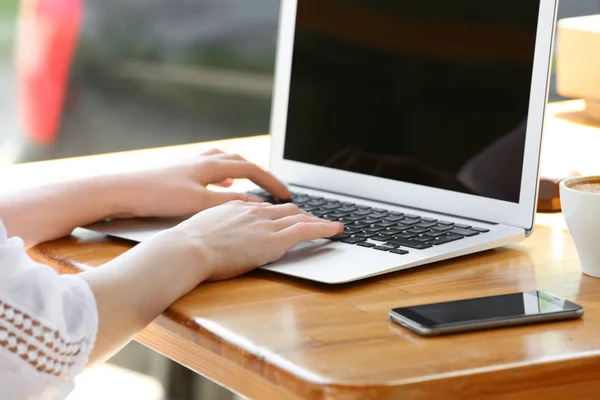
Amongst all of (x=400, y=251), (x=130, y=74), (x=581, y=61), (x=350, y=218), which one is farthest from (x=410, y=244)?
(x=130, y=74)

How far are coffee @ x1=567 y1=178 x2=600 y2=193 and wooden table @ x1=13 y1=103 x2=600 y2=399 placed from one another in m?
0.08

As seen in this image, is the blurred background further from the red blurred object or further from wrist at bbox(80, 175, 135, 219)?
wrist at bbox(80, 175, 135, 219)

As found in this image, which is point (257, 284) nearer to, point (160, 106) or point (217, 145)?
point (217, 145)

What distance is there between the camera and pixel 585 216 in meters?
0.89

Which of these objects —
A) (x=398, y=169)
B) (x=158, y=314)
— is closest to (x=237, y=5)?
(x=398, y=169)

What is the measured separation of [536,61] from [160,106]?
3.91m

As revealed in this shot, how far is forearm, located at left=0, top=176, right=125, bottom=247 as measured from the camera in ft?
3.28

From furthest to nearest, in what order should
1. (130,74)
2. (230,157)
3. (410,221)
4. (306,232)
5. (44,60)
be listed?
(130,74), (44,60), (230,157), (410,221), (306,232)

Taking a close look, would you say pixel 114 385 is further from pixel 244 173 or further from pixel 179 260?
pixel 179 260

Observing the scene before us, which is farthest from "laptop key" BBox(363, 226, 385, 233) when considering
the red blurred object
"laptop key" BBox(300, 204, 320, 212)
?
the red blurred object

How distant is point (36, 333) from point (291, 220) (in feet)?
1.03

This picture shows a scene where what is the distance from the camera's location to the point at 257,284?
870 millimetres

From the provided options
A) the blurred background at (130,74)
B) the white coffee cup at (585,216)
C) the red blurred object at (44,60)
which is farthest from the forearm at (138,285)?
the red blurred object at (44,60)

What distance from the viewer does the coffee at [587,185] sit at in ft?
2.99
